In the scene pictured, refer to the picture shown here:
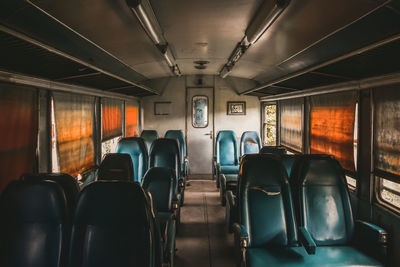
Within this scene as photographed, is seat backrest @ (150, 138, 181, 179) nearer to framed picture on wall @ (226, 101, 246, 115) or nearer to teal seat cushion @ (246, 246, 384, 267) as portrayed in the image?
teal seat cushion @ (246, 246, 384, 267)

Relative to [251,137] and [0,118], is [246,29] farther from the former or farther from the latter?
[251,137]

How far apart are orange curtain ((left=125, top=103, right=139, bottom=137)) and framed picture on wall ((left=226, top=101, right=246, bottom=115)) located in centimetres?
276

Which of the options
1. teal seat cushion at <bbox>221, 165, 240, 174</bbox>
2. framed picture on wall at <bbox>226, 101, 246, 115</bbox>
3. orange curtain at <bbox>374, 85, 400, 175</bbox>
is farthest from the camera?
framed picture on wall at <bbox>226, 101, 246, 115</bbox>

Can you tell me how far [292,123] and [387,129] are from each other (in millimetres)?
2808

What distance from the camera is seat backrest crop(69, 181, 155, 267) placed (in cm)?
180

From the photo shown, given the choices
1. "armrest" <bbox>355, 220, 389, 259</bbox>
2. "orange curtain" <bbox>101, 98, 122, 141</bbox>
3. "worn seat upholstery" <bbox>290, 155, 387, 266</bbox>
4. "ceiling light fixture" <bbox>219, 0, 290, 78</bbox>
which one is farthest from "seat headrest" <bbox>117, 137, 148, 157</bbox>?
"armrest" <bbox>355, 220, 389, 259</bbox>

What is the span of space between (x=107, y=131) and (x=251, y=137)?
11.0 ft

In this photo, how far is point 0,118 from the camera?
2.33 m

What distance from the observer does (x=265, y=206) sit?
8.91 feet

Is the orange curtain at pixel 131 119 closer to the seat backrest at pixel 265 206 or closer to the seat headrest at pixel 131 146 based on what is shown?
the seat headrest at pixel 131 146

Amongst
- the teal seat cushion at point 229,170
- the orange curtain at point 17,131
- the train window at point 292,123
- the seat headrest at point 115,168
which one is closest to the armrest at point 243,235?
the seat headrest at point 115,168

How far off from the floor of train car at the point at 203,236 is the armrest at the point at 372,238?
1.54 m

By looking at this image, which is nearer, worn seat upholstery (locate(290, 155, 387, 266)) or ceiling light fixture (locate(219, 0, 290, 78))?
ceiling light fixture (locate(219, 0, 290, 78))

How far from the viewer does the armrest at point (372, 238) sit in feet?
7.95
